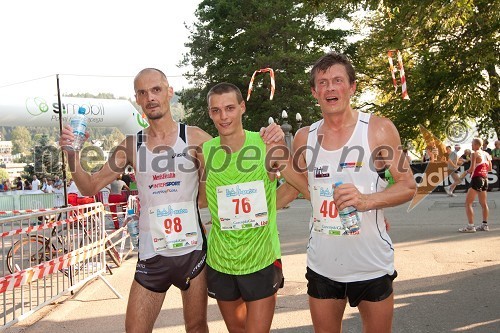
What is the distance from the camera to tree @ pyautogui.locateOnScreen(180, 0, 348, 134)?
38.2 meters

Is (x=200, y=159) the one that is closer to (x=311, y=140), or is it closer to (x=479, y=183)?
(x=311, y=140)

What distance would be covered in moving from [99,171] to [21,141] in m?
184

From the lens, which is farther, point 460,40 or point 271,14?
point 271,14

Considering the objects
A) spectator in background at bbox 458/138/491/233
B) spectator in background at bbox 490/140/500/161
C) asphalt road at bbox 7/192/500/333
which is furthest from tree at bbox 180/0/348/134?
asphalt road at bbox 7/192/500/333

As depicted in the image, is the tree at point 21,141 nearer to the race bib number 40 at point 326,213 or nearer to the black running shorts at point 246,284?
the black running shorts at point 246,284

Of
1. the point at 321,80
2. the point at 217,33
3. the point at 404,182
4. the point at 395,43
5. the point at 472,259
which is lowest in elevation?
the point at 472,259

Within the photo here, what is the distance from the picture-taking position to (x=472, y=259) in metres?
9.09

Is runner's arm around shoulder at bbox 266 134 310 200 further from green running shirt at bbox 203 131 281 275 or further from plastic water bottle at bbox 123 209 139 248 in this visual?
plastic water bottle at bbox 123 209 139 248

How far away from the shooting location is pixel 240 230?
150 inches

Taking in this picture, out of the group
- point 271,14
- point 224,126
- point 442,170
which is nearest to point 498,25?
point 442,170

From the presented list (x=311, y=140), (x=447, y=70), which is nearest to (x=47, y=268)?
(x=311, y=140)

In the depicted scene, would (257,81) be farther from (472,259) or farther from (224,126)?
(224,126)

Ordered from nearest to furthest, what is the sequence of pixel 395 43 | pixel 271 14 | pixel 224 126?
pixel 224 126 → pixel 395 43 → pixel 271 14

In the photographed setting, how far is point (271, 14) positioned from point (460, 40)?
1639 centimetres
